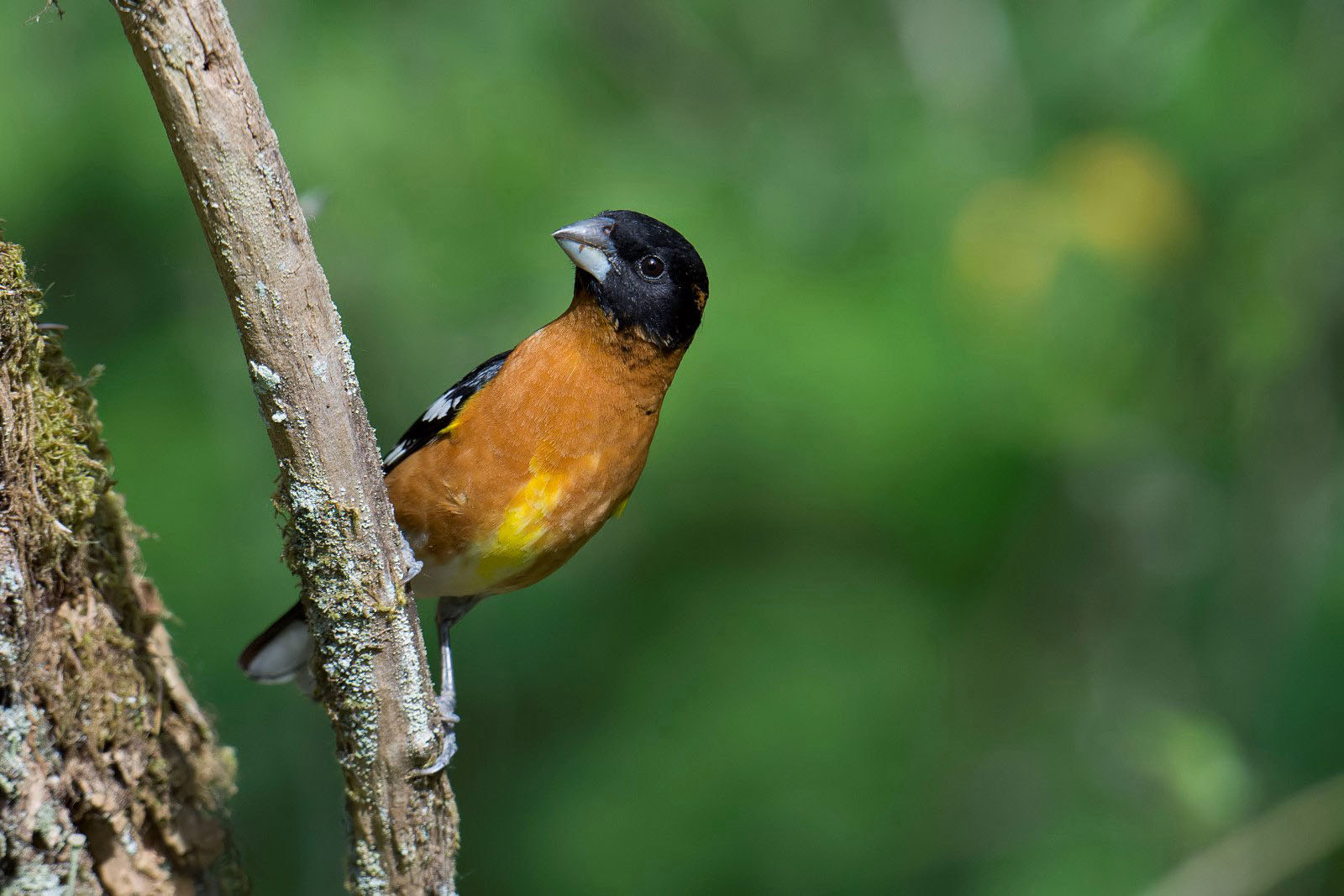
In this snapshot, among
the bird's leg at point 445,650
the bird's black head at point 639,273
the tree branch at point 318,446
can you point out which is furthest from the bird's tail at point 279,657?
the bird's black head at point 639,273

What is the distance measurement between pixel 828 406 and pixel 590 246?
2.41 metres

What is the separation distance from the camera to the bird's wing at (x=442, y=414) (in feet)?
12.6

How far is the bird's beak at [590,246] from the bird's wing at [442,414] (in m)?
0.44

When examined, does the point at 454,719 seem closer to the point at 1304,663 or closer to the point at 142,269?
the point at 1304,663

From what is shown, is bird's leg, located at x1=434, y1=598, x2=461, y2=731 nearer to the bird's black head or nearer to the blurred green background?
Result: the bird's black head

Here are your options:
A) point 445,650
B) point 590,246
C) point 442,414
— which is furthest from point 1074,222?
point 445,650

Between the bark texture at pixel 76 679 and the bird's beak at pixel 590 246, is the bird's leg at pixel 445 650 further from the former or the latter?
the bird's beak at pixel 590 246

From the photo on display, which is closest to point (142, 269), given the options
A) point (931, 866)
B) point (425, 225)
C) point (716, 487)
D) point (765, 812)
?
point (425, 225)

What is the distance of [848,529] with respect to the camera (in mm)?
7156

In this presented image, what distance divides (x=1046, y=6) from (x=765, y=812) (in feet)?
18.2

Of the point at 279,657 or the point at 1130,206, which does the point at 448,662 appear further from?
the point at 1130,206

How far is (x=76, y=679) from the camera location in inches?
115

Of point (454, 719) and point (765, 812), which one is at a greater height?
point (454, 719)

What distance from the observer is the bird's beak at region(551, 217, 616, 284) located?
3936mm
